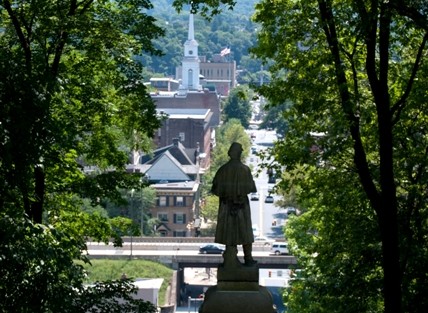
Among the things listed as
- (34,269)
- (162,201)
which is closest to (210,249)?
(162,201)

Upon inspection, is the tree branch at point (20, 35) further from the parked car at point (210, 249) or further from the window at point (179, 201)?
the window at point (179, 201)

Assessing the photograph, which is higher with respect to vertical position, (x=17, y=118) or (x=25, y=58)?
(x=25, y=58)

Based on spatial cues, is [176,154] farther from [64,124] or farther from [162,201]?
[64,124]

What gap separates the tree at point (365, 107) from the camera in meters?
20.8

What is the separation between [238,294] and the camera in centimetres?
1848

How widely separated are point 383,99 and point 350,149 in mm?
3853

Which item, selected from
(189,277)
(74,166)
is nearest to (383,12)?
(74,166)

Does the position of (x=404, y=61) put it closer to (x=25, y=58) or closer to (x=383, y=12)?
(x=383, y=12)

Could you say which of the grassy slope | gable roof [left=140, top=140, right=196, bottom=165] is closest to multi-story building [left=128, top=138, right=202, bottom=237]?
gable roof [left=140, top=140, right=196, bottom=165]

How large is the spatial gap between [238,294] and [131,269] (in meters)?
73.9

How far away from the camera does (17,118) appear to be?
16859mm

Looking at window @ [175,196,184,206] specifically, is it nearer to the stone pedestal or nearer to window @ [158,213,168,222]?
window @ [158,213,168,222]

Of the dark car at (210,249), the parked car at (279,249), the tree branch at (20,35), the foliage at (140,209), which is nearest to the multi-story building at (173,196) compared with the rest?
the foliage at (140,209)

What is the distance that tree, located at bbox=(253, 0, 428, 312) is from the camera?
819 inches
